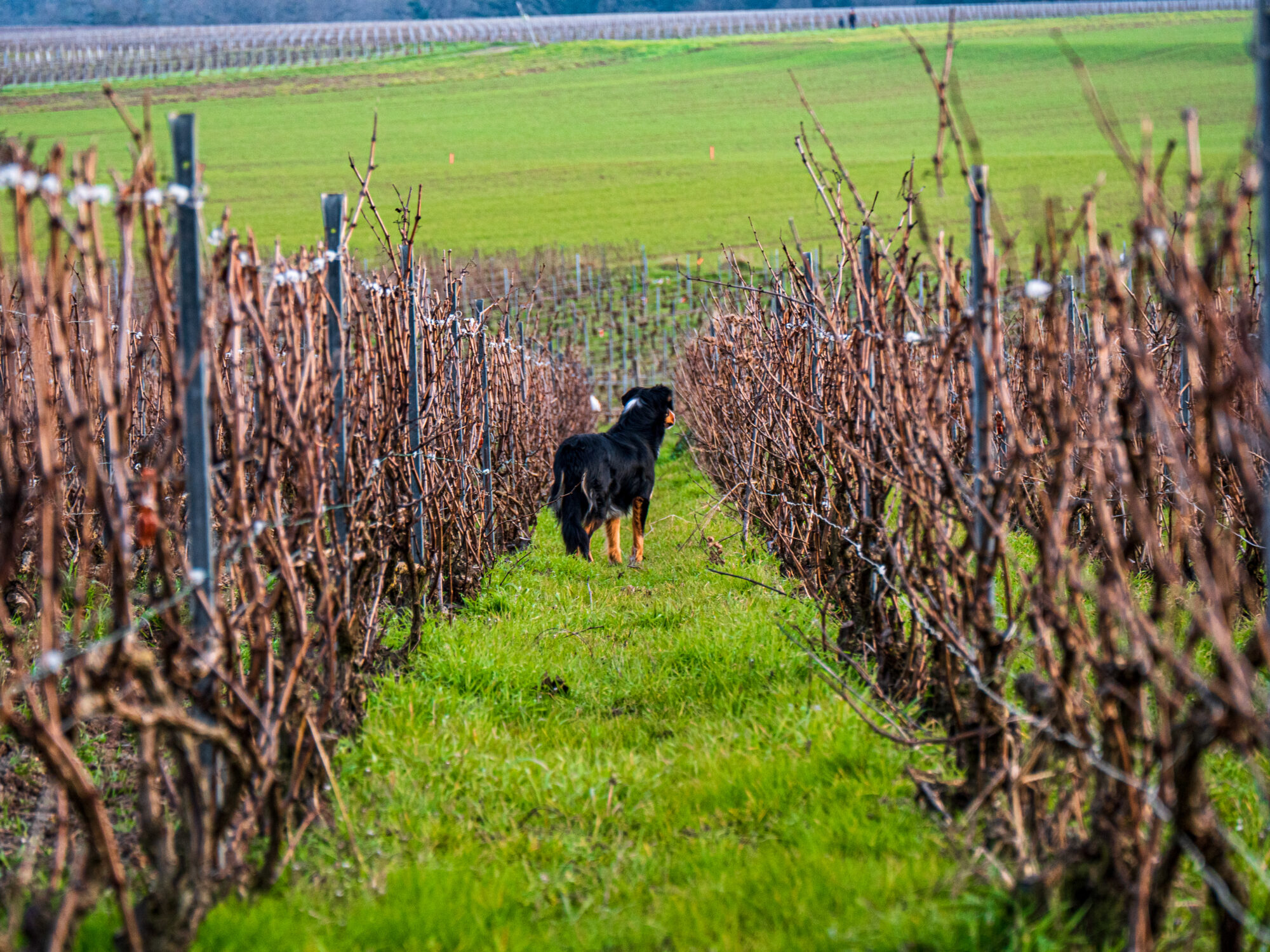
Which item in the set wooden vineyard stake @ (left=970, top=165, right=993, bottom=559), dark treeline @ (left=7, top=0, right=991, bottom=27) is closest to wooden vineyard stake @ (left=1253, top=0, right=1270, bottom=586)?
wooden vineyard stake @ (left=970, top=165, right=993, bottom=559)

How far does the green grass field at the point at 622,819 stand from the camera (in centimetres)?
240

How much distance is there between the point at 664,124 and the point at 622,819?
180 feet

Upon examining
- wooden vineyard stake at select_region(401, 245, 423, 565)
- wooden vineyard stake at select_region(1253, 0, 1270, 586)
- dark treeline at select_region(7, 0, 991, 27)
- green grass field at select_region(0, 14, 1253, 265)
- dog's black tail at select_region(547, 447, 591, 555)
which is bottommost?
dog's black tail at select_region(547, 447, 591, 555)

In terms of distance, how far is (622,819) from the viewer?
10.6 feet

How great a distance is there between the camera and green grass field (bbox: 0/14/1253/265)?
3797 centimetres

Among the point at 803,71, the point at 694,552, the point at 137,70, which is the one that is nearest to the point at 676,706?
the point at 694,552

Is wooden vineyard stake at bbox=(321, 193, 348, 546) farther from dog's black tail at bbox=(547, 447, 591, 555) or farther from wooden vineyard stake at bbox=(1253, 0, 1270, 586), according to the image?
dog's black tail at bbox=(547, 447, 591, 555)

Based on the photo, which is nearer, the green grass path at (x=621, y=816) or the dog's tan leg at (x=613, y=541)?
the green grass path at (x=621, y=816)

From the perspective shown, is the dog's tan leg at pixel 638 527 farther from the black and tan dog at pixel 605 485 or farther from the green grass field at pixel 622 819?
the green grass field at pixel 622 819

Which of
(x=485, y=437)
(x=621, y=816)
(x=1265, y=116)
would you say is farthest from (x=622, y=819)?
(x=485, y=437)

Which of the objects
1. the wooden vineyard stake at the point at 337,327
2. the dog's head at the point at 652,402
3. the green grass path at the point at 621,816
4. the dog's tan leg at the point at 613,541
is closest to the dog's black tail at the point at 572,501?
the dog's tan leg at the point at 613,541

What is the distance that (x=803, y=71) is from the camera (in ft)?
204

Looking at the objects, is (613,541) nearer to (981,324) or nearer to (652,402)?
(652,402)

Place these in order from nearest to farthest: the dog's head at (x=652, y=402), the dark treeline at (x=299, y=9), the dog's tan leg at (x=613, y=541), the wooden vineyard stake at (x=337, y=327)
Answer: the wooden vineyard stake at (x=337, y=327) → the dog's tan leg at (x=613, y=541) → the dog's head at (x=652, y=402) → the dark treeline at (x=299, y=9)
